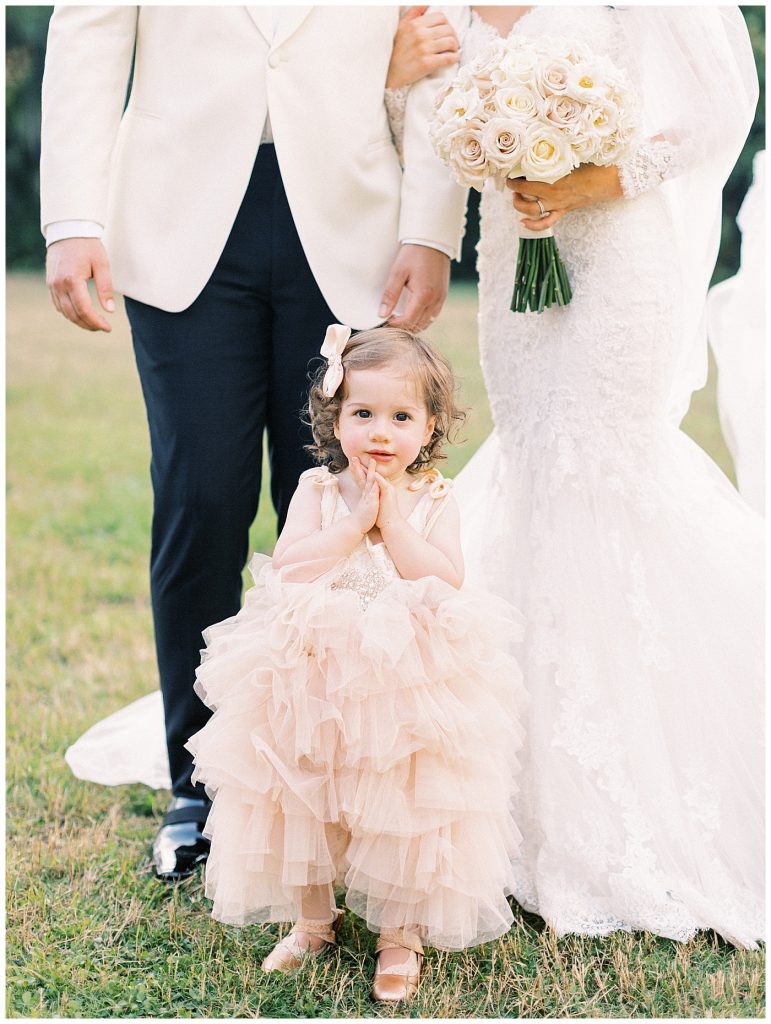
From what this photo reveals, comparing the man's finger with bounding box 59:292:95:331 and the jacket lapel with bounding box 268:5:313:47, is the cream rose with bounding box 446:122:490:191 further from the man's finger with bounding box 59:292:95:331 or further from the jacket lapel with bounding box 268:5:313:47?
the man's finger with bounding box 59:292:95:331

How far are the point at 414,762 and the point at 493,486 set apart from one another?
3.81ft

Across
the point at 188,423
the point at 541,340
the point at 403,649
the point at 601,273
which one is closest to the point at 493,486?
the point at 541,340

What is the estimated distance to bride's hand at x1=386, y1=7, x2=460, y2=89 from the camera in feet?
9.64

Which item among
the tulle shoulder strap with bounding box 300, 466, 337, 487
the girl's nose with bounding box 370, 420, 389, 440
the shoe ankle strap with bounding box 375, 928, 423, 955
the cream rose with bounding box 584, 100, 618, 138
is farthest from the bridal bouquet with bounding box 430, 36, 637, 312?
the shoe ankle strap with bounding box 375, 928, 423, 955

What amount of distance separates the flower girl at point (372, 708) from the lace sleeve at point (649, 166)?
28.7 inches

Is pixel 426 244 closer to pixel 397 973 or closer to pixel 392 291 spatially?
pixel 392 291

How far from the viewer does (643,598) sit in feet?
9.64

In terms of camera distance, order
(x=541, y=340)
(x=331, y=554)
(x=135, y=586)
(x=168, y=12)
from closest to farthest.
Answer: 1. (x=331, y=554)
2. (x=168, y=12)
3. (x=541, y=340)
4. (x=135, y=586)

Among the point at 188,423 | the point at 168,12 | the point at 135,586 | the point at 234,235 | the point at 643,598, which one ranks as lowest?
the point at 135,586

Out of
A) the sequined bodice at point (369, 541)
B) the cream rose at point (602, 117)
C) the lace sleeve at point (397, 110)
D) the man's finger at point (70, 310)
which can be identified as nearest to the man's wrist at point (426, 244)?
the lace sleeve at point (397, 110)

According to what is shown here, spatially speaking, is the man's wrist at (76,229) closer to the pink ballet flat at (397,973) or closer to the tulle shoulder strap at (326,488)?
the tulle shoulder strap at (326,488)

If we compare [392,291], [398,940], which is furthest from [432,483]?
[398,940]

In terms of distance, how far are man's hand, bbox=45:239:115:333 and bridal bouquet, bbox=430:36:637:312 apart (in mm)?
892

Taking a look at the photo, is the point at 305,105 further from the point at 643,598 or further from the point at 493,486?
the point at 643,598
